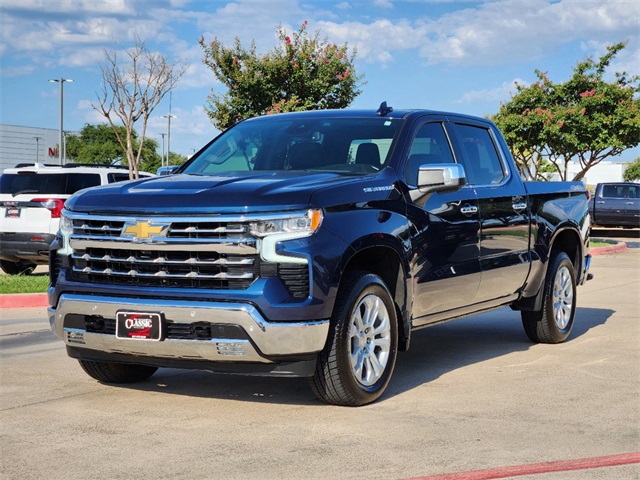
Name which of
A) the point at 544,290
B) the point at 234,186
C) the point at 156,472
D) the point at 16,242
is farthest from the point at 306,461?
the point at 16,242

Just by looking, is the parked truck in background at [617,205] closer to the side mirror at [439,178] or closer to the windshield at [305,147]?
the windshield at [305,147]

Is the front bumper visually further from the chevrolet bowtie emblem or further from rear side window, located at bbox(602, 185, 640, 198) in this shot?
rear side window, located at bbox(602, 185, 640, 198)

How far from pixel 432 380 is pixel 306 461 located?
250 cm

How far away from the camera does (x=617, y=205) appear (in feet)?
111

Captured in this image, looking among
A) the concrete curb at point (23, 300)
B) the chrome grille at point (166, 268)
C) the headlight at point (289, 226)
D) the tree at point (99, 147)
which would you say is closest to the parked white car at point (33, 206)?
the concrete curb at point (23, 300)

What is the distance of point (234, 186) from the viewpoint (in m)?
6.09

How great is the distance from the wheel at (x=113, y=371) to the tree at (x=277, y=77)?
18.3 m

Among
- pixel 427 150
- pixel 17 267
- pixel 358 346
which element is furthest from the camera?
pixel 17 267

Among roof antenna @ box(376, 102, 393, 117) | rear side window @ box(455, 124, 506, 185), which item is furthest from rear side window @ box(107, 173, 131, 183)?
roof antenna @ box(376, 102, 393, 117)

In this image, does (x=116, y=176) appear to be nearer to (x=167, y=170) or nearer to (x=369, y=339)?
(x=167, y=170)

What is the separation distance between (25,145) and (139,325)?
87654 mm

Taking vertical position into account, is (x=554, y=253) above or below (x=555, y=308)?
above

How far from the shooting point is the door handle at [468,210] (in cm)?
755

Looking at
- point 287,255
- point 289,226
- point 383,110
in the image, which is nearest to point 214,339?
point 287,255
